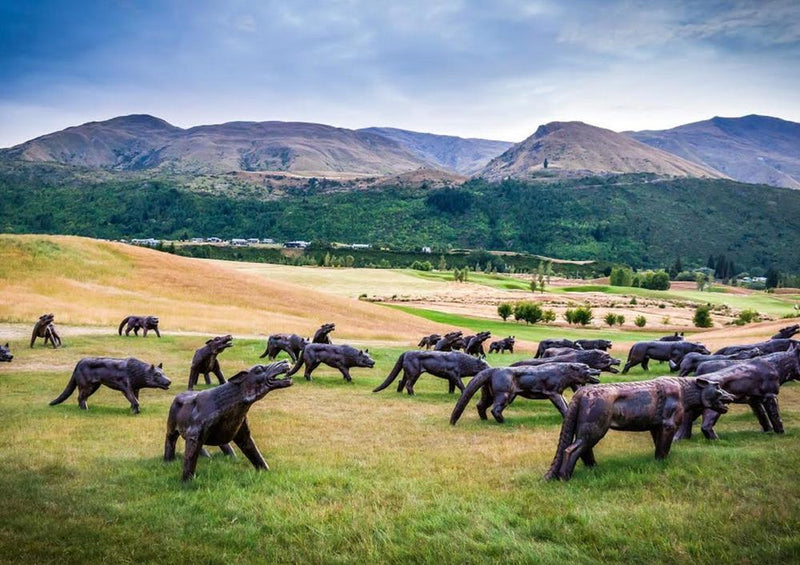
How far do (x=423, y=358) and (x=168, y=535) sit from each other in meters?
15.3

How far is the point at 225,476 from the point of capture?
40.5 ft

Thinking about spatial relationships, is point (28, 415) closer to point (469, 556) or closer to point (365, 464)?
point (365, 464)

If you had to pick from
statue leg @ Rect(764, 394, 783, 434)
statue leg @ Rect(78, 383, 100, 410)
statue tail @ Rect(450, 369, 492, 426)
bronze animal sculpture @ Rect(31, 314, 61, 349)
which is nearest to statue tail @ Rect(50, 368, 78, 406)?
statue leg @ Rect(78, 383, 100, 410)

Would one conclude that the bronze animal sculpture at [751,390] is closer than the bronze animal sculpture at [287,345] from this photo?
Yes

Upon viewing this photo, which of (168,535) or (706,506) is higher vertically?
(706,506)

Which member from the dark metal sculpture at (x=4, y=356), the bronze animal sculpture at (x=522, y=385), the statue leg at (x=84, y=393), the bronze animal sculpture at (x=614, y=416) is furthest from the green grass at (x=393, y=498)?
the dark metal sculpture at (x=4, y=356)

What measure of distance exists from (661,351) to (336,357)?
619 inches

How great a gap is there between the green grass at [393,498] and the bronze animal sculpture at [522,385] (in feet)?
2.63

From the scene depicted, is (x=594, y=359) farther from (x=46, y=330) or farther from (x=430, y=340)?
(x=46, y=330)

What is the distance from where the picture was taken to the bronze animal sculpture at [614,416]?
39.4 feet

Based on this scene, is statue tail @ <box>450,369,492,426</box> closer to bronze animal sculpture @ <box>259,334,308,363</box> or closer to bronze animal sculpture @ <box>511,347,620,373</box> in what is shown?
bronze animal sculpture @ <box>511,347,620,373</box>

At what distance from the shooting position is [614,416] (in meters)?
12.2

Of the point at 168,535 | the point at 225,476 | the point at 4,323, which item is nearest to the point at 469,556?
the point at 168,535

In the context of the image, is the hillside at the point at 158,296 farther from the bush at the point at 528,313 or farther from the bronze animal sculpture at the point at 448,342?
the bush at the point at 528,313
